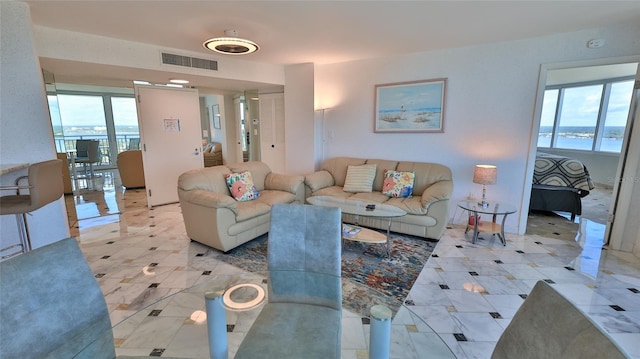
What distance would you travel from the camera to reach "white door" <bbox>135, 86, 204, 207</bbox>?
4.60 m

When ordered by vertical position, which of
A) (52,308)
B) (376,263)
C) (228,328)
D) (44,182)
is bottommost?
(376,263)

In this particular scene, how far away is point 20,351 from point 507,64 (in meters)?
4.61

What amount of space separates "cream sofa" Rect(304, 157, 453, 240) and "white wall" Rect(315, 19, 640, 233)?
294 millimetres

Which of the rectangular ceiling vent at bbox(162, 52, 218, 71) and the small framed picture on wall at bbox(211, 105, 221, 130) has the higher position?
the rectangular ceiling vent at bbox(162, 52, 218, 71)

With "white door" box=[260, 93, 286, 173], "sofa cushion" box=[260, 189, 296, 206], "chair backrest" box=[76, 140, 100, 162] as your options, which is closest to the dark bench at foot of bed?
"sofa cushion" box=[260, 189, 296, 206]

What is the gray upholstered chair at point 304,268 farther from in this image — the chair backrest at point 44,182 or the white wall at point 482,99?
the white wall at point 482,99

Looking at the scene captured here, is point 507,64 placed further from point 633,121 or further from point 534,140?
point 633,121

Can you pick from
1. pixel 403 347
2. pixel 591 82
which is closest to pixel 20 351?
pixel 403 347

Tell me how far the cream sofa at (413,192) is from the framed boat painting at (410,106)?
55 cm

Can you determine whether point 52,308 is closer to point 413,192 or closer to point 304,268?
point 304,268

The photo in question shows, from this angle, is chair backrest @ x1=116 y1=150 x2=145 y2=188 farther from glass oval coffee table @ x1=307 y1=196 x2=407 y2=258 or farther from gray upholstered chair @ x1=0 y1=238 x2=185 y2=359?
gray upholstered chair @ x1=0 y1=238 x2=185 y2=359

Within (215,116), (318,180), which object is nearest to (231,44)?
(318,180)

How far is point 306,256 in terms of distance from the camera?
157 cm

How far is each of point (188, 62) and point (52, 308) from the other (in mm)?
3641
